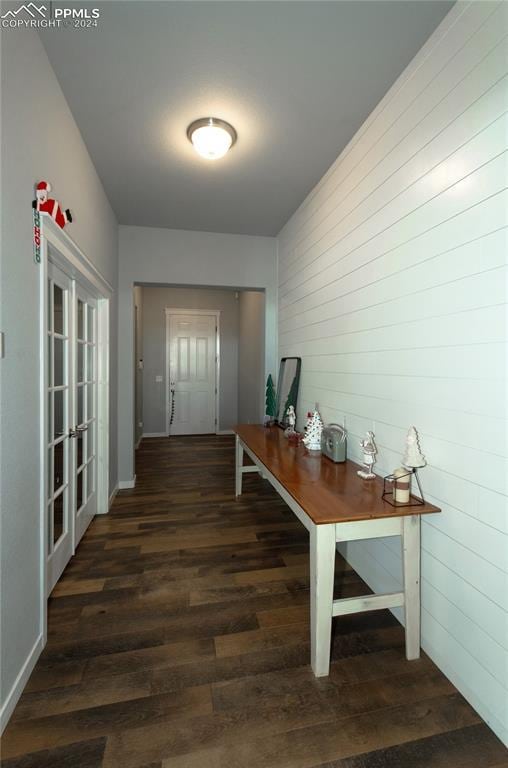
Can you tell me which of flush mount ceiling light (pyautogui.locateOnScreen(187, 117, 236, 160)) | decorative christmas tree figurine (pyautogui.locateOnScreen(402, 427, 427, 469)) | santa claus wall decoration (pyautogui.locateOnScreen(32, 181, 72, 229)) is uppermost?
flush mount ceiling light (pyautogui.locateOnScreen(187, 117, 236, 160))

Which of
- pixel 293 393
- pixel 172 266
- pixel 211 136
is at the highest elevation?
pixel 211 136

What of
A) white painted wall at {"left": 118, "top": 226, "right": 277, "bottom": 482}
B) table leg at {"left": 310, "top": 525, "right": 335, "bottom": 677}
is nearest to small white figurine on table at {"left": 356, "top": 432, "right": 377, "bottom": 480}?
table leg at {"left": 310, "top": 525, "right": 335, "bottom": 677}

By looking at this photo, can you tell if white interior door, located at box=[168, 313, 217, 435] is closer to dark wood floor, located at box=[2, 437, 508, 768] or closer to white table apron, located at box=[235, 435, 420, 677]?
dark wood floor, located at box=[2, 437, 508, 768]

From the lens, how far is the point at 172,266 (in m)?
3.69

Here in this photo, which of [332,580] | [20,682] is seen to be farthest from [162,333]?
[332,580]

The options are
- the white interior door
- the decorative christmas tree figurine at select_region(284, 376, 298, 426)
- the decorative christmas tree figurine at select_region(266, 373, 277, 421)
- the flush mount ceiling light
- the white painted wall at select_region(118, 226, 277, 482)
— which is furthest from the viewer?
the white interior door

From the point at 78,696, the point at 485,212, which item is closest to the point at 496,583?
the point at 485,212

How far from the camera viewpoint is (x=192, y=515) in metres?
3.03

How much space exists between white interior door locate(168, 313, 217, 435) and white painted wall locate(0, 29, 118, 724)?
4618 mm

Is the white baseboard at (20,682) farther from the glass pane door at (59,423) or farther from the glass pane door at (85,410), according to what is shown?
the glass pane door at (85,410)

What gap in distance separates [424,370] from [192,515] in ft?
7.53

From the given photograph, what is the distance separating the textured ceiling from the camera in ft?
4.79

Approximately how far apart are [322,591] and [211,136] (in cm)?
252

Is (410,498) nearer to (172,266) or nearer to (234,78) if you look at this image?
(234,78)
